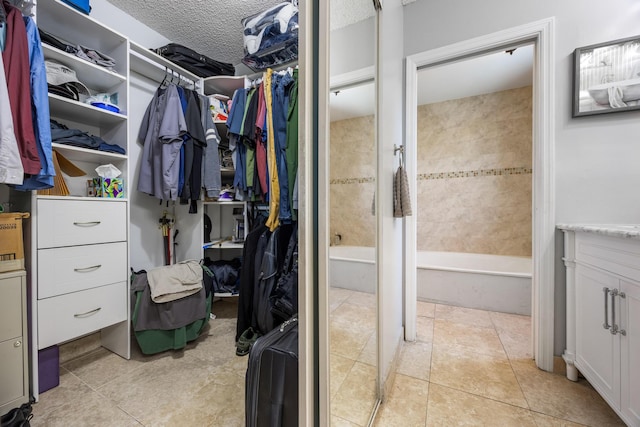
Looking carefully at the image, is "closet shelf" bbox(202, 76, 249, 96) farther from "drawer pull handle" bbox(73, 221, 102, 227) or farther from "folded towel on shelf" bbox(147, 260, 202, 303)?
"folded towel on shelf" bbox(147, 260, 202, 303)

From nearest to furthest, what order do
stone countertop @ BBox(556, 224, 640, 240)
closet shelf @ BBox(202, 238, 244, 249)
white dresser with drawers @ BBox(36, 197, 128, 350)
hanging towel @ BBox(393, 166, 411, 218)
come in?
1. stone countertop @ BBox(556, 224, 640, 240)
2. white dresser with drawers @ BBox(36, 197, 128, 350)
3. hanging towel @ BBox(393, 166, 411, 218)
4. closet shelf @ BBox(202, 238, 244, 249)

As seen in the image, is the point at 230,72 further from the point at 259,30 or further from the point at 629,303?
the point at 629,303

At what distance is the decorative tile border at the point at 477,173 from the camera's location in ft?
9.44

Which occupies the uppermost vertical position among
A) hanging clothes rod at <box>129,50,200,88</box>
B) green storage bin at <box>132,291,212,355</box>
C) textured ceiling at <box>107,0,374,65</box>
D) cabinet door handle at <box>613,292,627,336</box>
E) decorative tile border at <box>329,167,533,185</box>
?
textured ceiling at <box>107,0,374,65</box>

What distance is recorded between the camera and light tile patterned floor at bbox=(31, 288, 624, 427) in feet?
2.97

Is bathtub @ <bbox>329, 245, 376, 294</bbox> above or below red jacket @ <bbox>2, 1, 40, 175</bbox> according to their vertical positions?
below

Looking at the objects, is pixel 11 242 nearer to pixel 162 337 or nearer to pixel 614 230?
pixel 162 337

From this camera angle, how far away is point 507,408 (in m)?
1.12

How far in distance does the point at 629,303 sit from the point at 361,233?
1033mm

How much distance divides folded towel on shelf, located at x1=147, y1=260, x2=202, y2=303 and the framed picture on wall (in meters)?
2.43

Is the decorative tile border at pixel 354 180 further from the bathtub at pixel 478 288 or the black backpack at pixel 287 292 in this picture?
the bathtub at pixel 478 288

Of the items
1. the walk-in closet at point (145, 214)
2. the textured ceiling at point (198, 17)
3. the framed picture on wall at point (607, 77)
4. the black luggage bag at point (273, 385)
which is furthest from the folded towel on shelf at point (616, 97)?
the textured ceiling at point (198, 17)

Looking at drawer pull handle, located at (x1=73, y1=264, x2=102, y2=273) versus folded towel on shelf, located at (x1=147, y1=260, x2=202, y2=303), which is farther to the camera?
folded towel on shelf, located at (x1=147, y1=260, x2=202, y2=303)

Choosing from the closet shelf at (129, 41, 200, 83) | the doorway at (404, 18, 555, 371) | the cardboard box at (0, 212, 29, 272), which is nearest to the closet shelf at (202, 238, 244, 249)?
the cardboard box at (0, 212, 29, 272)
